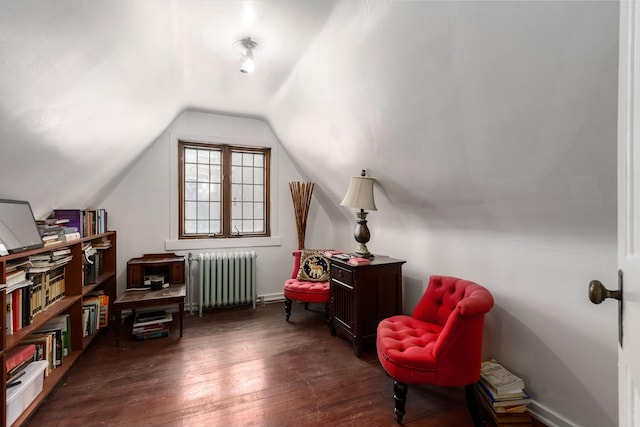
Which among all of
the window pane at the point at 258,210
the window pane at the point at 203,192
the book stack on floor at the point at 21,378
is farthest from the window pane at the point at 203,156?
the book stack on floor at the point at 21,378

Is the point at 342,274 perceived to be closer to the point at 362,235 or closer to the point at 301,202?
the point at 362,235

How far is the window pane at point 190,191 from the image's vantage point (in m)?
3.77

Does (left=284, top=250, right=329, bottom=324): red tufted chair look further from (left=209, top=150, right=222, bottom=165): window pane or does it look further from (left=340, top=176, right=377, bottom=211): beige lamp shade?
(left=209, top=150, right=222, bottom=165): window pane

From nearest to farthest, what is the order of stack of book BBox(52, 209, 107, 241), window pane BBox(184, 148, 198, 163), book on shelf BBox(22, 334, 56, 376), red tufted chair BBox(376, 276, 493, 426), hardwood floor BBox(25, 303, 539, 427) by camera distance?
red tufted chair BBox(376, 276, 493, 426) → hardwood floor BBox(25, 303, 539, 427) → book on shelf BBox(22, 334, 56, 376) → stack of book BBox(52, 209, 107, 241) → window pane BBox(184, 148, 198, 163)

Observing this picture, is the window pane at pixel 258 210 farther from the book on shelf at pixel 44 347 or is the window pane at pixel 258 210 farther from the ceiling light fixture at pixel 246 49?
the book on shelf at pixel 44 347

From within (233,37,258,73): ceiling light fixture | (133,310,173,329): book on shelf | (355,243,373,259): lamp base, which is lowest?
(133,310,173,329): book on shelf

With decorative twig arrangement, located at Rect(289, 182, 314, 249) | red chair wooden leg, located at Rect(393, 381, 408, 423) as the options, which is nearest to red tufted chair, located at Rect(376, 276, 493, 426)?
red chair wooden leg, located at Rect(393, 381, 408, 423)

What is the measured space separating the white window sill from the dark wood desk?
0.64m

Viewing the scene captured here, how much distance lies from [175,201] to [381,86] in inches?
110

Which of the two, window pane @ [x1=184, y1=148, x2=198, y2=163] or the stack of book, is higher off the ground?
window pane @ [x1=184, y1=148, x2=198, y2=163]

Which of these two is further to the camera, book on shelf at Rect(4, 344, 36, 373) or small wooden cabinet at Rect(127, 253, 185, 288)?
small wooden cabinet at Rect(127, 253, 185, 288)

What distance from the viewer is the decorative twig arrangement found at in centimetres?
401

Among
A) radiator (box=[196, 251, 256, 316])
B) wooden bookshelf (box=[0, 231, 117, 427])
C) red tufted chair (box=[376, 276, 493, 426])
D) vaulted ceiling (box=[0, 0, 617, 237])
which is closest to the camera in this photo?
vaulted ceiling (box=[0, 0, 617, 237])

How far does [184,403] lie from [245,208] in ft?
8.18
